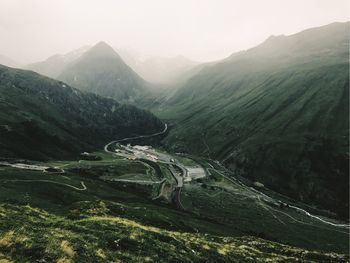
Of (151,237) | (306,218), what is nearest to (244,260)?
(151,237)

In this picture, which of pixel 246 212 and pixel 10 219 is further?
pixel 246 212

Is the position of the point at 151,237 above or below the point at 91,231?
below

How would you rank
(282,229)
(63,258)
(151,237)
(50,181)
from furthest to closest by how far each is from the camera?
(282,229), (50,181), (151,237), (63,258)

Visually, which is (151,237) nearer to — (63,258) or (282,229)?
(63,258)

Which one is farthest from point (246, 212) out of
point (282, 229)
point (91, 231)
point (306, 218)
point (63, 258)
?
point (63, 258)

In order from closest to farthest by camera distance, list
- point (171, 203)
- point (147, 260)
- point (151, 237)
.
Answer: point (147, 260) < point (151, 237) < point (171, 203)

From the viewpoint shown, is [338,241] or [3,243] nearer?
[3,243]

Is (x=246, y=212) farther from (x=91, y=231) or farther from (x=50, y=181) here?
(x=91, y=231)

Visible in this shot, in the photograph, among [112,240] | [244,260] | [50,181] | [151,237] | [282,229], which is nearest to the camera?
[112,240]

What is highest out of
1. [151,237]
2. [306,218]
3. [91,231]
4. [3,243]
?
[3,243]
